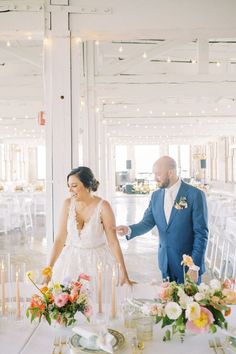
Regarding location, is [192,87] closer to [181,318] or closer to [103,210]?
[103,210]

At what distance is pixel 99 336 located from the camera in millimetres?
1888

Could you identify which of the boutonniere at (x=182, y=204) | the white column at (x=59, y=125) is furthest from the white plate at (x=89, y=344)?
the white column at (x=59, y=125)

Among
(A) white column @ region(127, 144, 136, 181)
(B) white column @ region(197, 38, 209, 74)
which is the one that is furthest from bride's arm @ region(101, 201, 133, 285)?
(A) white column @ region(127, 144, 136, 181)

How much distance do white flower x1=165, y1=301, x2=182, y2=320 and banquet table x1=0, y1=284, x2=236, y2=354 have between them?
0.21 metres

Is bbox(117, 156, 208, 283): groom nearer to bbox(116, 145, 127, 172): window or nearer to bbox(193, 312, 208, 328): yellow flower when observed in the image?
bbox(193, 312, 208, 328): yellow flower

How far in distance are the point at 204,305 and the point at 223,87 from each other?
7.24 metres

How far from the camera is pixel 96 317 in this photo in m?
2.22

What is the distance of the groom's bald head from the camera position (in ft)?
11.3

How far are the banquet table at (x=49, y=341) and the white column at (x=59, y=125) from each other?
1.81m

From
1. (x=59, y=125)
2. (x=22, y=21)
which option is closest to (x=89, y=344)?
(x=59, y=125)

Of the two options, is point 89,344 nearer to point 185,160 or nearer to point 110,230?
→ point 110,230

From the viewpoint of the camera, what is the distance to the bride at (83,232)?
130 inches

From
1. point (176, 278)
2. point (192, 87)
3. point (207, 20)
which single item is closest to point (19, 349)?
point (176, 278)

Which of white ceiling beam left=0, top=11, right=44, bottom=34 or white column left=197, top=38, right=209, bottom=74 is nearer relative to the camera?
white ceiling beam left=0, top=11, right=44, bottom=34
